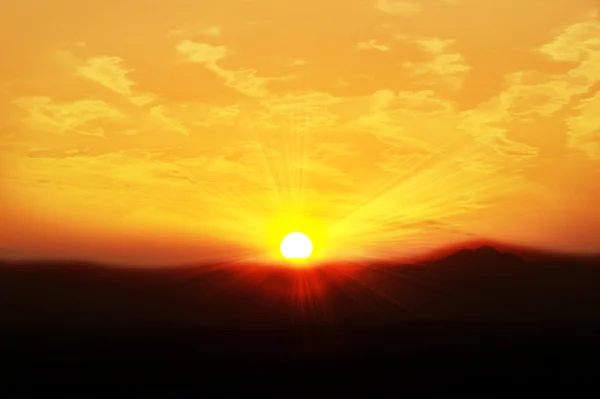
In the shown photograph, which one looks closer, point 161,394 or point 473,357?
point 161,394

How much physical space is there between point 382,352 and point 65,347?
4762 centimetres

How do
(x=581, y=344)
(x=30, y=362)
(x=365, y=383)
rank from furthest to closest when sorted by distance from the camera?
(x=581, y=344)
(x=30, y=362)
(x=365, y=383)

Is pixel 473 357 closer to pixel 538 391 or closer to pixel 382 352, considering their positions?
pixel 382 352

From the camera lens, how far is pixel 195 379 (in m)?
61.9

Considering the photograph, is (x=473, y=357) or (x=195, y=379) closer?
(x=195, y=379)

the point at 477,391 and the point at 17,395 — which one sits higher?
the point at 17,395

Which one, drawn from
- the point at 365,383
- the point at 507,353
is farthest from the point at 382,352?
the point at 365,383

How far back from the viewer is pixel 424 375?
6438cm

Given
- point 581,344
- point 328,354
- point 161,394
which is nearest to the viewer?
point 161,394

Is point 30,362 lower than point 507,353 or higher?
higher

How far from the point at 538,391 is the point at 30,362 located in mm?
52436

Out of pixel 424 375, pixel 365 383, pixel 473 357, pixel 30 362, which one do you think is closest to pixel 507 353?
pixel 473 357

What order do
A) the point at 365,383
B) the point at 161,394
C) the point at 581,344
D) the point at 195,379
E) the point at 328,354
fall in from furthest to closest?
the point at 581,344 → the point at 328,354 → the point at 195,379 → the point at 365,383 → the point at 161,394

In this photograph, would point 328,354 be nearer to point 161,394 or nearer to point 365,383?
point 365,383
